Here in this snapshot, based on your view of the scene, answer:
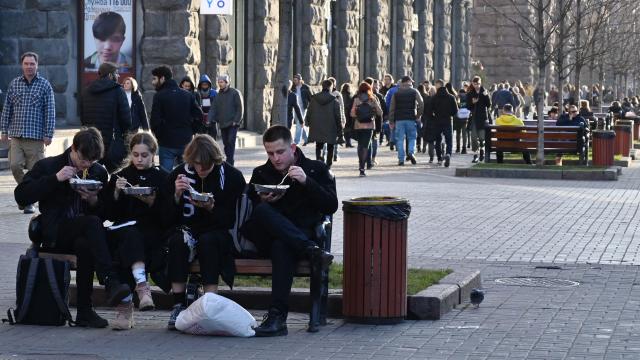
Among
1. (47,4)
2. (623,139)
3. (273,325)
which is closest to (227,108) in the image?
(47,4)

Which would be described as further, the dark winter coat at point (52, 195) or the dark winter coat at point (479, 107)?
the dark winter coat at point (479, 107)

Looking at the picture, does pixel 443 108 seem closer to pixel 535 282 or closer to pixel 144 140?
pixel 535 282

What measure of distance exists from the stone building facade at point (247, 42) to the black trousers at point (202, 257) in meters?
16.9

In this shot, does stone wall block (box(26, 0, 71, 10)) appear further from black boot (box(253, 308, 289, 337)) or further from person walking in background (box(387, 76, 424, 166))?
black boot (box(253, 308, 289, 337))

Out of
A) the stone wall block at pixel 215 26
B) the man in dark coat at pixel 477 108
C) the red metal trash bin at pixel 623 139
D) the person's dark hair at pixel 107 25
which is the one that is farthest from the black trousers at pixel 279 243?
the red metal trash bin at pixel 623 139

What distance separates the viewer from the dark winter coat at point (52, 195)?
970 centimetres

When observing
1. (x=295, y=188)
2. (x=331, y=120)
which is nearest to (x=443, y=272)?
(x=295, y=188)

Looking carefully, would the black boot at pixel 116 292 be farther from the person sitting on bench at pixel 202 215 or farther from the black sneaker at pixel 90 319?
the person sitting on bench at pixel 202 215

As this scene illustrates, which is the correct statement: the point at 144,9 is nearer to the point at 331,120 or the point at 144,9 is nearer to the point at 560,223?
the point at 331,120

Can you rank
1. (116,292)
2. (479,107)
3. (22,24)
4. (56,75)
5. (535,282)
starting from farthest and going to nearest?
(479,107), (56,75), (22,24), (535,282), (116,292)

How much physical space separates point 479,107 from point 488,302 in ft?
71.1

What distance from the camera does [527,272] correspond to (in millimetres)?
12391

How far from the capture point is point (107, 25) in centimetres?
2764

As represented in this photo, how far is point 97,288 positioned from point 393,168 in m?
16.5
